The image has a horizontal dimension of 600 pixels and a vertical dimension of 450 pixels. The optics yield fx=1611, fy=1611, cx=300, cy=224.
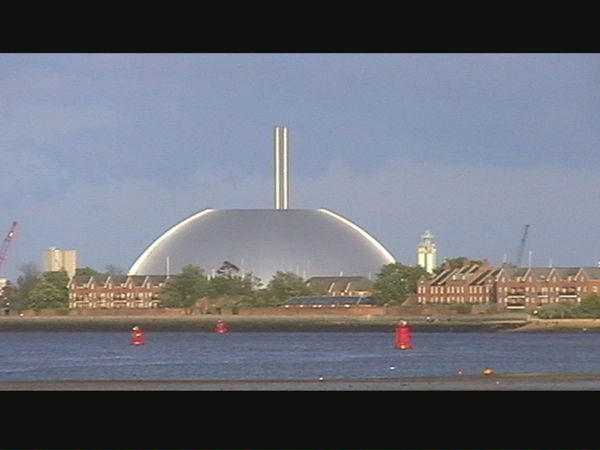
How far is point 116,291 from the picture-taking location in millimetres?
101312

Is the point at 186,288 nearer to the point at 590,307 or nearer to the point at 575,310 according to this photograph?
the point at 575,310

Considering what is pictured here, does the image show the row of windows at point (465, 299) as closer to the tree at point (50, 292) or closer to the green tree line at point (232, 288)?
the green tree line at point (232, 288)

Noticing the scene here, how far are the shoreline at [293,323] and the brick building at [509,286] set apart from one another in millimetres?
4402

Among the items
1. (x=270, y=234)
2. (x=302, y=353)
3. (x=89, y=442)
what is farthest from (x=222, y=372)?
(x=270, y=234)

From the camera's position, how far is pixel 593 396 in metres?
10.8

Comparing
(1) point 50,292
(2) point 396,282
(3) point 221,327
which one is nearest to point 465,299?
(2) point 396,282

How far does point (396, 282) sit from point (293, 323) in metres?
9.20

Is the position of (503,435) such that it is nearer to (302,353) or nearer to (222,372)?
(222,372)

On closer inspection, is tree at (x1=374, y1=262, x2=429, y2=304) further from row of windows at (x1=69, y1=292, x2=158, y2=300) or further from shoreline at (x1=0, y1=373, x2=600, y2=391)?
shoreline at (x1=0, y1=373, x2=600, y2=391)

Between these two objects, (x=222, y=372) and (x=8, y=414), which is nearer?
(x=8, y=414)

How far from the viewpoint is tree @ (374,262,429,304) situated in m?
97.7

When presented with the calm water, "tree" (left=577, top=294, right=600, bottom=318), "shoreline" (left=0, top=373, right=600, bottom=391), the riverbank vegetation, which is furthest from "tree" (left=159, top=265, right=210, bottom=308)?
"shoreline" (left=0, top=373, right=600, bottom=391)
